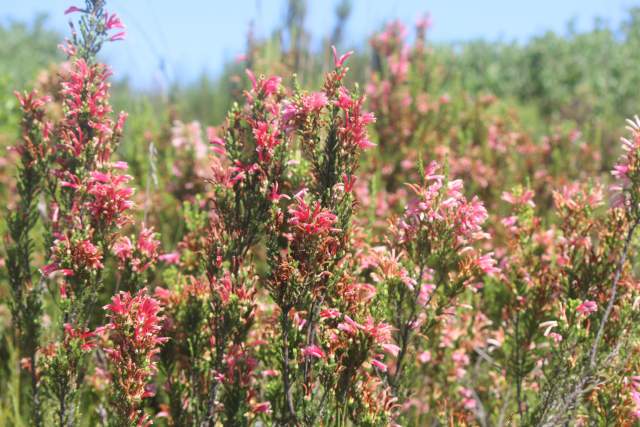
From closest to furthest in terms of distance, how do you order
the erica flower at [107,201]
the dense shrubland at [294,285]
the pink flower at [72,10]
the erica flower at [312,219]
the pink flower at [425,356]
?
the erica flower at [312,219], the dense shrubland at [294,285], the erica flower at [107,201], the pink flower at [72,10], the pink flower at [425,356]

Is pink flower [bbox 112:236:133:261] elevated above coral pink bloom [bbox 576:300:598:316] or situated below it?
above

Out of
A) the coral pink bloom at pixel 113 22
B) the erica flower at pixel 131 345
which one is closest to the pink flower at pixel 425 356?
the erica flower at pixel 131 345

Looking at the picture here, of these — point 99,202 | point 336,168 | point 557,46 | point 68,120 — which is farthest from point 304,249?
point 557,46

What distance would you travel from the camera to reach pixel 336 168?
7.61 ft

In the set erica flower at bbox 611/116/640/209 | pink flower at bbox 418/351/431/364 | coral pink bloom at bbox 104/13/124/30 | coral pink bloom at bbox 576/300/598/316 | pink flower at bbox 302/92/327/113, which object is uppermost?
coral pink bloom at bbox 104/13/124/30

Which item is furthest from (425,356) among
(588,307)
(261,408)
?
(261,408)

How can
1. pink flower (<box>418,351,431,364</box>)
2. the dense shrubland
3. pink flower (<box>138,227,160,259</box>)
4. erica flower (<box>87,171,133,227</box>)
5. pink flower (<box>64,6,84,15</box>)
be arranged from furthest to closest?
pink flower (<box>418,351,431,364</box>) < pink flower (<box>64,6,84,15</box>) < pink flower (<box>138,227,160,259</box>) < erica flower (<box>87,171,133,227</box>) < the dense shrubland

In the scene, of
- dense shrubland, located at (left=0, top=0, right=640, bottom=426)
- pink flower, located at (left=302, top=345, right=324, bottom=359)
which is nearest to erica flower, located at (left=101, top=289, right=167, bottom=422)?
dense shrubland, located at (left=0, top=0, right=640, bottom=426)

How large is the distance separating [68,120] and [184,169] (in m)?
2.99

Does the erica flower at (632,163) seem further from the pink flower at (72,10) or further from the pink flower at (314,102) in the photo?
the pink flower at (72,10)

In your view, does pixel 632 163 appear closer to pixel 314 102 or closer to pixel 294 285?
pixel 314 102

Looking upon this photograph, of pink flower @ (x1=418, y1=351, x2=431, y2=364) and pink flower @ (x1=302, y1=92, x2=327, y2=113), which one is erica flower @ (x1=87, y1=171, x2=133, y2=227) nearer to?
pink flower @ (x1=302, y1=92, x2=327, y2=113)

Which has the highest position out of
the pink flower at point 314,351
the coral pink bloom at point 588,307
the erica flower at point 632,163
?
the erica flower at point 632,163

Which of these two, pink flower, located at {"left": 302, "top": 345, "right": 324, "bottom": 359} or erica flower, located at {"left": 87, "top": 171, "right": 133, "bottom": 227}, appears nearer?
pink flower, located at {"left": 302, "top": 345, "right": 324, "bottom": 359}
